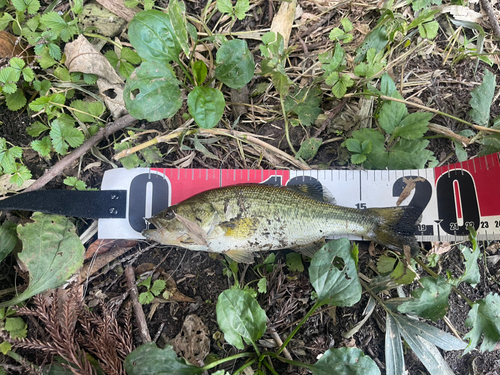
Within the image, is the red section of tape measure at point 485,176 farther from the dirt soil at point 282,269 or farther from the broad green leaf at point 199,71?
the broad green leaf at point 199,71

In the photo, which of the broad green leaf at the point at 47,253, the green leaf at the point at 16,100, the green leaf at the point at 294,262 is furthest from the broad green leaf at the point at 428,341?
the green leaf at the point at 16,100

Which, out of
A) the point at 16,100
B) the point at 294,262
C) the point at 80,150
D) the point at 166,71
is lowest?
the point at 294,262

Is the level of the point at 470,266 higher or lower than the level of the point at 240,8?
lower

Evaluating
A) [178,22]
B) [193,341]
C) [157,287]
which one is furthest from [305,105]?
[193,341]

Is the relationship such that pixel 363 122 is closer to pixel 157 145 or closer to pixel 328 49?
pixel 328 49

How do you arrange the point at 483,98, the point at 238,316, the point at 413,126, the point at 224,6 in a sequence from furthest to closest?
the point at 224,6 < the point at 483,98 < the point at 413,126 < the point at 238,316

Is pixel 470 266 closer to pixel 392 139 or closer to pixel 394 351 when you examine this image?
A: pixel 394 351

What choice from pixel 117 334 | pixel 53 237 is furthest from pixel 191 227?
pixel 53 237
